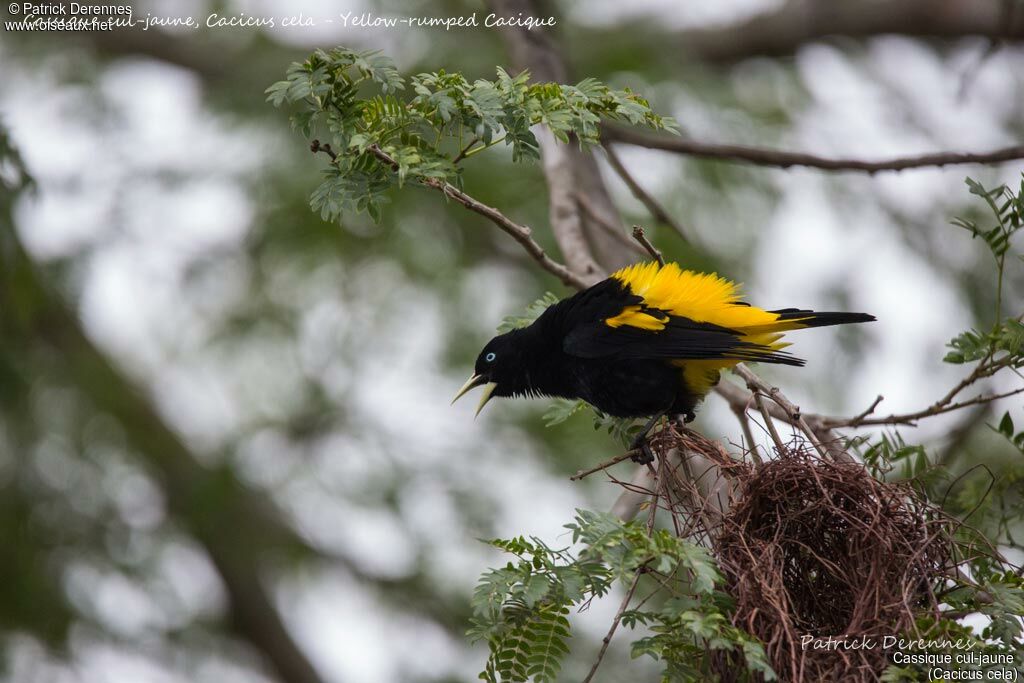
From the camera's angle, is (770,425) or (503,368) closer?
(770,425)

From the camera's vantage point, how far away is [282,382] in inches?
304

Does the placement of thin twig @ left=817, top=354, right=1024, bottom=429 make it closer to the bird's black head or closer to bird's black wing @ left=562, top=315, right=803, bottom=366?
bird's black wing @ left=562, top=315, right=803, bottom=366

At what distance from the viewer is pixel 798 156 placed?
15.6 feet

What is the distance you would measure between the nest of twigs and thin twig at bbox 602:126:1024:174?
73.8 inches

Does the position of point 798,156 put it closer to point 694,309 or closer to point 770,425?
point 694,309

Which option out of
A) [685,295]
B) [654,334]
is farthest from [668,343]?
[685,295]

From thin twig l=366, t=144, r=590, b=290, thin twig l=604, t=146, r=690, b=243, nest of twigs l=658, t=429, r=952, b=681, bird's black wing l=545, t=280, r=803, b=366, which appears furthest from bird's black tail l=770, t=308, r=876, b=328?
thin twig l=604, t=146, r=690, b=243

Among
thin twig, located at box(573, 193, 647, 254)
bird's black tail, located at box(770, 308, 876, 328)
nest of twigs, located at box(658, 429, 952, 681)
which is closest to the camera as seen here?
nest of twigs, located at box(658, 429, 952, 681)

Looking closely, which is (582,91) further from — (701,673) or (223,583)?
(223,583)

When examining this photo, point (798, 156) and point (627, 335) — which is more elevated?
point (798, 156)

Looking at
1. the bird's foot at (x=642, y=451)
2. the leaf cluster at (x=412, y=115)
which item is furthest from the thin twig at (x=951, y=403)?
the leaf cluster at (x=412, y=115)

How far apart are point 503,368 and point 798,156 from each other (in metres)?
1.64

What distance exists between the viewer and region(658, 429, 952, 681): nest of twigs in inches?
109

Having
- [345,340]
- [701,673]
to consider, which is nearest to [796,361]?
[701,673]
